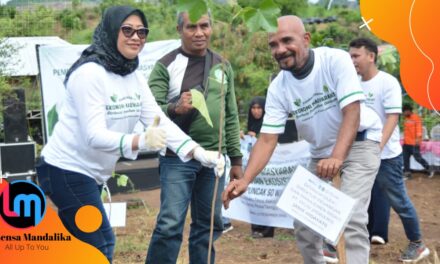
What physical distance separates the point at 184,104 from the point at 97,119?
2.64 ft

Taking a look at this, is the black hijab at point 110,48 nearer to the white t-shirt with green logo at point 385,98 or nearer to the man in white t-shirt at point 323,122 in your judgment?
the man in white t-shirt at point 323,122

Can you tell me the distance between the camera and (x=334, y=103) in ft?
14.2

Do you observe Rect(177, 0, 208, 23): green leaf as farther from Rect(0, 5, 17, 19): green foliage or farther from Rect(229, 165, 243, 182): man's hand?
Rect(0, 5, 17, 19): green foliage

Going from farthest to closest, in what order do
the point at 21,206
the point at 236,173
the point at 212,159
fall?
the point at 236,173, the point at 21,206, the point at 212,159

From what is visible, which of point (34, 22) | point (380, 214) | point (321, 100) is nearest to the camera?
point (321, 100)

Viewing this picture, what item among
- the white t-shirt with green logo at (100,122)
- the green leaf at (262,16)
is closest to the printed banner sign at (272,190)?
the white t-shirt with green logo at (100,122)

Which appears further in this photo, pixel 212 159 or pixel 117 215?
pixel 117 215

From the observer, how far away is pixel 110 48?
3.76 metres

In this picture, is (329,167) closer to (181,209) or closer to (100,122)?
(181,209)

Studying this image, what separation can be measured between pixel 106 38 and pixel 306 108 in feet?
4.23

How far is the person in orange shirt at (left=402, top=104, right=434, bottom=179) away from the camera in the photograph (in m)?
11.6

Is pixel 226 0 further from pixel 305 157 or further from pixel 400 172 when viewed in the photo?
pixel 305 157

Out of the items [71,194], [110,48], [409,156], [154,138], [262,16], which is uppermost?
[262,16]

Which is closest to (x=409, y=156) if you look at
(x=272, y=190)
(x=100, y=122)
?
(x=272, y=190)
